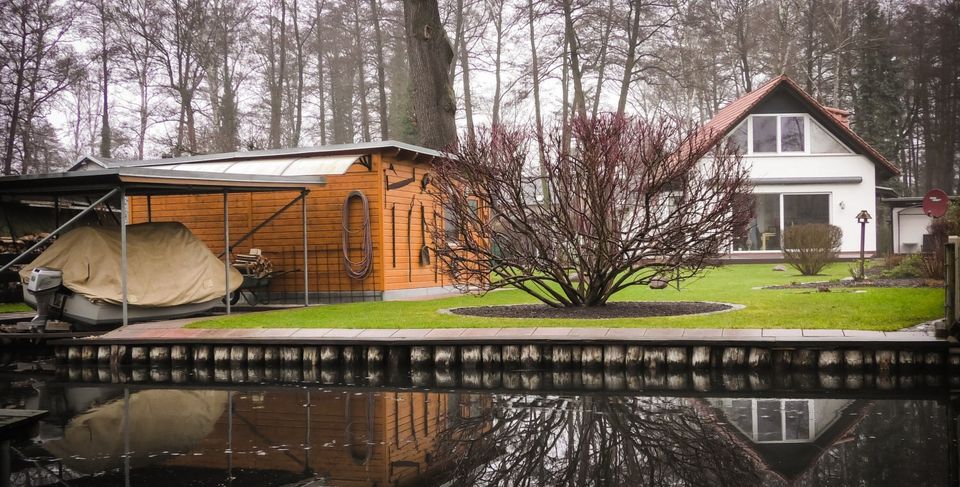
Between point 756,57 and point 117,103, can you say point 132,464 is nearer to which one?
point 117,103

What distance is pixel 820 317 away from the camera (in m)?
10.7

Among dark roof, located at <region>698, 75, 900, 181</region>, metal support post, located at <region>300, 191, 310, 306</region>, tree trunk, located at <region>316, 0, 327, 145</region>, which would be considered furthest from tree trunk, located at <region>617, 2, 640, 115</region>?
metal support post, located at <region>300, 191, 310, 306</region>

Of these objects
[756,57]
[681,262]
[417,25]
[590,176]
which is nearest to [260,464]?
[590,176]

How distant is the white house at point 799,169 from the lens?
2455 cm

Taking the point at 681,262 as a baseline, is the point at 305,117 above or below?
above

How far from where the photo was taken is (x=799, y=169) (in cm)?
2475

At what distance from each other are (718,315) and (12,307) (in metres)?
14.6

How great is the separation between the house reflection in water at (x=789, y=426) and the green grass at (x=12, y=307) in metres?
14.7

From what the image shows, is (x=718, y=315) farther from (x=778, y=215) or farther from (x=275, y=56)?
(x=275, y=56)

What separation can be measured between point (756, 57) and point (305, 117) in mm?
16638

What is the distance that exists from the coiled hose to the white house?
509 inches

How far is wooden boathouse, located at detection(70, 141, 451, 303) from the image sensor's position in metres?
15.3

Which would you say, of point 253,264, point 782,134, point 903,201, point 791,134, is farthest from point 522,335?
point 903,201

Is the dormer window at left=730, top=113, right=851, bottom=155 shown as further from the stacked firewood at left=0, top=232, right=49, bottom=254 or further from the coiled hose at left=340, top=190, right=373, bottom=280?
the stacked firewood at left=0, top=232, right=49, bottom=254
